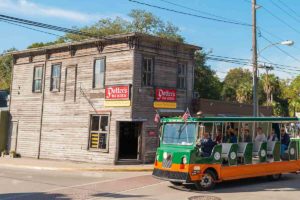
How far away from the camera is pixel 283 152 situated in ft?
53.4

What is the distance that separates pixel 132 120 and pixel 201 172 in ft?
27.5

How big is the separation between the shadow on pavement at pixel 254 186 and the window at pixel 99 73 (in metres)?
9.92

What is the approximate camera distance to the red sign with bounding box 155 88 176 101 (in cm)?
2225

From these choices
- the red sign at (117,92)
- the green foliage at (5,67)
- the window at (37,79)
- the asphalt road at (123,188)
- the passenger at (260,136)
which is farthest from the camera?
the green foliage at (5,67)

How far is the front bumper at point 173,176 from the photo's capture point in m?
13.1

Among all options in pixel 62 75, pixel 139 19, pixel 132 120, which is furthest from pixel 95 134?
pixel 139 19

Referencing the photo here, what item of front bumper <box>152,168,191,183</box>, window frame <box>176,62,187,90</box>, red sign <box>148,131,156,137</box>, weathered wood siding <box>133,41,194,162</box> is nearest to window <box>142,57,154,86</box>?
weathered wood siding <box>133,41,194,162</box>

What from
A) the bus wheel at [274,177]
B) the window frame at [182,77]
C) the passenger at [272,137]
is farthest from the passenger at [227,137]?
the window frame at [182,77]

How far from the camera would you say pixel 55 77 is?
25281 millimetres

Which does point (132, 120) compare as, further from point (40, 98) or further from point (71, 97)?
point (40, 98)

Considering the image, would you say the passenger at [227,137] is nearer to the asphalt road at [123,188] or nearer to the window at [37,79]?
the asphalt road at [123,188]

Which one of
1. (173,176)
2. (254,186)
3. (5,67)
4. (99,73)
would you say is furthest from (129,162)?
(5,67)

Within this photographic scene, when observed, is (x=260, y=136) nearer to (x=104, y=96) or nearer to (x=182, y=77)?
(x=182, y=77)

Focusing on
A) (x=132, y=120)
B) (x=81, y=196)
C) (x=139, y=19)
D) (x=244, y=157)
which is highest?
(x=139, y=19)
